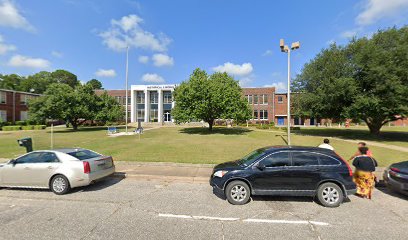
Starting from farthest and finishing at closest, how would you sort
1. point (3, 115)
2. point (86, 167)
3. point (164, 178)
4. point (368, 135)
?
point (3, 115), point (368, 135), point (164, 178), point (86, 167)

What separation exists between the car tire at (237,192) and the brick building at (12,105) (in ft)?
171

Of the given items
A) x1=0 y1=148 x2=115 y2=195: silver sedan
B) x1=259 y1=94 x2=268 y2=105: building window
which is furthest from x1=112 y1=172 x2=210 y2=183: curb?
x1=259 y1=94 x2=268 y2=105: building window

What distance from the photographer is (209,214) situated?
5.02m

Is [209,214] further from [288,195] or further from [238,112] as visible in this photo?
[238,112]

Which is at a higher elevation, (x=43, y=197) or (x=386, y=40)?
(x=386, y=40)

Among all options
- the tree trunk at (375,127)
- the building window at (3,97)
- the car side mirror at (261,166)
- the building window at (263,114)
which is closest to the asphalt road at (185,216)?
the car side mirror at (261,166)

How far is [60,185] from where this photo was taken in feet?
21.3

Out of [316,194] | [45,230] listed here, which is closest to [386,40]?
[316,194]

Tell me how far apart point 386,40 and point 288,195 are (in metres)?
23.6

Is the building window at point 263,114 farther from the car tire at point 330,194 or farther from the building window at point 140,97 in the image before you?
the car tire at point 330,194

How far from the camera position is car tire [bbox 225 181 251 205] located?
5719mm

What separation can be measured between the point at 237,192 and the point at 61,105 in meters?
32.7

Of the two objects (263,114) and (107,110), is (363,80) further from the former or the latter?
(107,110)

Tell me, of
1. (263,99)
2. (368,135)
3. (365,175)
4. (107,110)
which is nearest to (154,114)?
(107,110)
